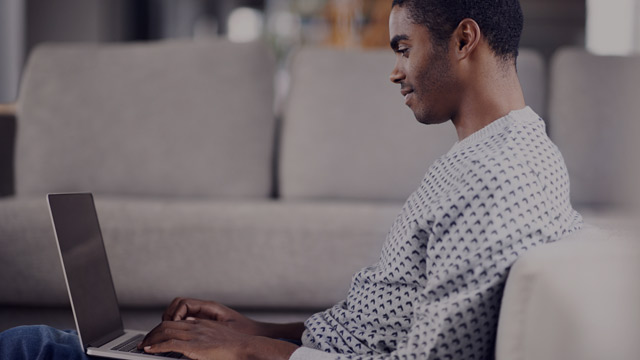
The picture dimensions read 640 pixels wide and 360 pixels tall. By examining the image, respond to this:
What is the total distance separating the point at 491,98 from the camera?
2.84ft

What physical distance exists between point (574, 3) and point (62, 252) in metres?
7.83

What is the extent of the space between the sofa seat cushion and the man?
0.69m

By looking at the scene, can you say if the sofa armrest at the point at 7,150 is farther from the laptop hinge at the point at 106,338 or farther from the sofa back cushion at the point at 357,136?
the laptop hinge at the point at 106,338

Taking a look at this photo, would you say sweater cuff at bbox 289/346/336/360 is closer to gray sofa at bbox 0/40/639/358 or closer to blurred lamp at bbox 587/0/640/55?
gray sofa at bbox 0/40/639/358

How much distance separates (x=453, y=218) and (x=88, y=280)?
0.64 metres

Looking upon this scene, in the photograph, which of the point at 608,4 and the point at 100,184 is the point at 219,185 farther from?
the point at 608,4

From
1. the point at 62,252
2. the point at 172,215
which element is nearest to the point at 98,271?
the point at 62,252

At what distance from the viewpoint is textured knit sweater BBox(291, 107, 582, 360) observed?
70 centimetres

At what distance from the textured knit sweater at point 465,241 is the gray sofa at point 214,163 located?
32.1 inches

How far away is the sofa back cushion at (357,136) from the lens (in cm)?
200

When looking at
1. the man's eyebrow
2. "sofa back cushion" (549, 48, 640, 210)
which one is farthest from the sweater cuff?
"sofa back cushion" (549, 48, 640, 210)

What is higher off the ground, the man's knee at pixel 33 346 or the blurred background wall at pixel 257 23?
the blurred background wall at pixel 257 23

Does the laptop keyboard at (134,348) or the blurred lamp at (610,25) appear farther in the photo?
the blurred lamp at (610,25)

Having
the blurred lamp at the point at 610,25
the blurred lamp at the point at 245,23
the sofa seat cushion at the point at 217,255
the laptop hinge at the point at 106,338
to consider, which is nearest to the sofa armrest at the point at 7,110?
the sofa seat cushion at the point at 217,255
